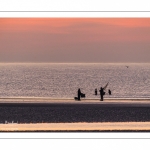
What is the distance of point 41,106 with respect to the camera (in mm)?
34500

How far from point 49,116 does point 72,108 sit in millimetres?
2201

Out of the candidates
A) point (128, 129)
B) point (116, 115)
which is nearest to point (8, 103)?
point (116, 115)

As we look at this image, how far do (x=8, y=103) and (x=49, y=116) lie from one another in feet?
16.5

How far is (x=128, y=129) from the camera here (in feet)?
70.3
